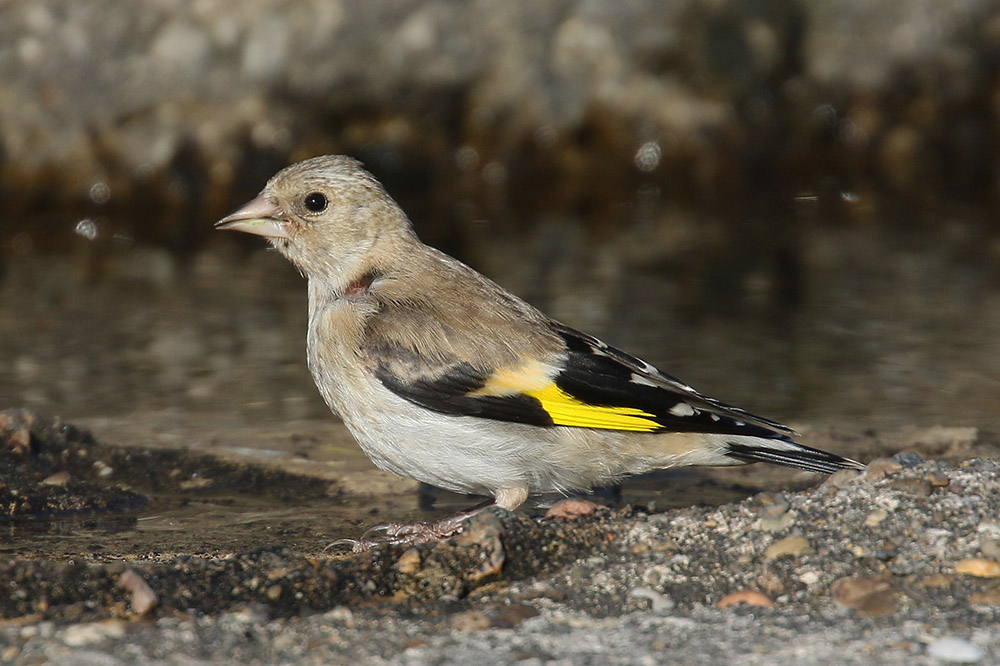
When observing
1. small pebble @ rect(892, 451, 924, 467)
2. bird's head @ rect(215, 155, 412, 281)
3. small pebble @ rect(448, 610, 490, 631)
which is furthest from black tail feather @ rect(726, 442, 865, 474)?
bird's head @ rect(215, 155, 412, 281)

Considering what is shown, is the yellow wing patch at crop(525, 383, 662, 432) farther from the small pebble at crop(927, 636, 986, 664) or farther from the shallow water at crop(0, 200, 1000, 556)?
the small pebble at crop(927, 636, 986, 664)

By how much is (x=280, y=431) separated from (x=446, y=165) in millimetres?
5441

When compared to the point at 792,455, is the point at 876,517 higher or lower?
lower

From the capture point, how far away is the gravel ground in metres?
3.12

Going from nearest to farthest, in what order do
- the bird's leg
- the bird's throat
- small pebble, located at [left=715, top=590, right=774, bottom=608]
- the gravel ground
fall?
1. the gravel ground
2. small pebble, located at [left=715, top=590, right=774, bottom=608]
3. the bird's leg
4. the bird's throat

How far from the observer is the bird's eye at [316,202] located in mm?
5191

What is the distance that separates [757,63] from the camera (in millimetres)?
11312

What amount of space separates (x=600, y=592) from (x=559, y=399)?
99 centimetres

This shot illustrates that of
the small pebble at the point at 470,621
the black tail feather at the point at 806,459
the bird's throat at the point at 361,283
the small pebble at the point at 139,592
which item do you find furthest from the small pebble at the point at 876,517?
the bird's throat at the point at 361,283

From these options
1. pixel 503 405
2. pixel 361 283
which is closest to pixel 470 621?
pixel 503 405

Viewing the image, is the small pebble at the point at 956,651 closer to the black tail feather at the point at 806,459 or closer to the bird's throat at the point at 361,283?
the black tail feather at the point at 806,459

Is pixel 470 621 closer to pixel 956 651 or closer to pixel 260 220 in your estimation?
pixel 956 651

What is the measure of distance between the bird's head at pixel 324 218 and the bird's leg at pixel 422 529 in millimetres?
1037

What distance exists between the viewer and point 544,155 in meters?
11.0
